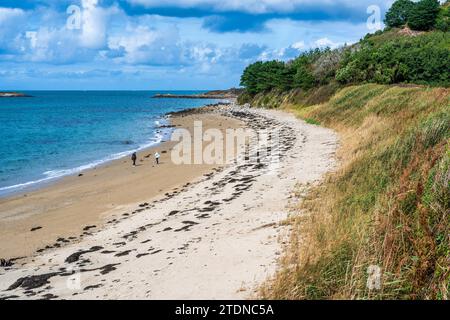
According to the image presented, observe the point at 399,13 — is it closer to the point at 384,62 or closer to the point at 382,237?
the point at 384,62

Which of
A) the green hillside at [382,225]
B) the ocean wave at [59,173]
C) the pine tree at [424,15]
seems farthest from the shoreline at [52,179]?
the pine tree at [424,15]

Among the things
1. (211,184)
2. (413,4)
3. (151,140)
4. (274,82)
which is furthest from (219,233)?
(413,4)

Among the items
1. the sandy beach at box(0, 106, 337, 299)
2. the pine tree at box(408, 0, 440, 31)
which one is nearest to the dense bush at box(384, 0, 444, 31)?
the pine tree at box(408, 0, 440, 31)

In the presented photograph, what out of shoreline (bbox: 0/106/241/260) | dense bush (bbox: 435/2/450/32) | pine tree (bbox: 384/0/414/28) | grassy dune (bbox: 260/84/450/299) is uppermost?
pine tree (bbox: 384/0/414/28)

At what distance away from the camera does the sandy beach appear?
695 cm

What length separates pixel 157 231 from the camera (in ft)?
35.3

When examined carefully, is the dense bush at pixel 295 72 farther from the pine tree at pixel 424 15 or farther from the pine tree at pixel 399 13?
the pine tree at pixel 399 13

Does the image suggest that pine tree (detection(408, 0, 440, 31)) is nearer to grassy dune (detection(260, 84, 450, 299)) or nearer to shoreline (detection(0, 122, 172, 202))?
shoreline (detection(0, 122, 172, 202))

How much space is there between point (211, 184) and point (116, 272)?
28.6 ft

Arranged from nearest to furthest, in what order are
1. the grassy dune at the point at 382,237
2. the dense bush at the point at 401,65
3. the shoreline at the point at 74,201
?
the grassy dune at the point at 382,237 → the shoreline at the point at 74,201 → the dense bush at the point at 401,65

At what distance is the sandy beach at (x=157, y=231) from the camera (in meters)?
6.95

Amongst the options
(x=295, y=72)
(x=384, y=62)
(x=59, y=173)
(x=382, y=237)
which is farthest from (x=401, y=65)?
(x=382, y=237)

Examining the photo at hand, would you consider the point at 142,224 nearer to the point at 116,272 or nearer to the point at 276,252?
the point at 116,272

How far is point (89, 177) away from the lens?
22203mm
